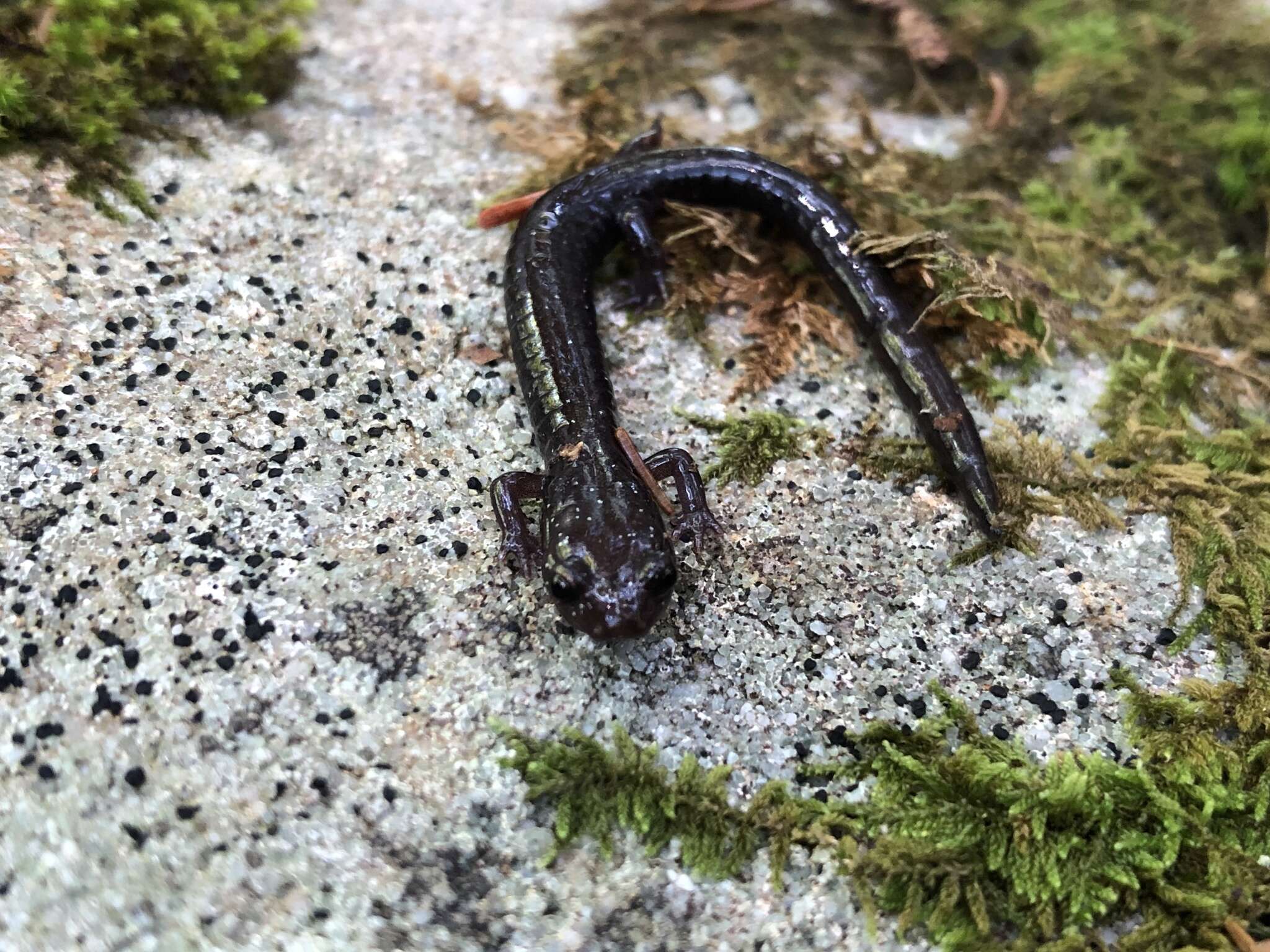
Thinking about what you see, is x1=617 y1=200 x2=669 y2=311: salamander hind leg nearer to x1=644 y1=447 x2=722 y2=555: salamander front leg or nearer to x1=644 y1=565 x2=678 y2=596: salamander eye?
x1=644 y1=447 x2=722 y2=555: salamander front leg

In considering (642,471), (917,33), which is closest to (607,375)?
(642,471)

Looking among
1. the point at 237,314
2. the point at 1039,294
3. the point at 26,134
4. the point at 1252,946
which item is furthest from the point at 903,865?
the point at 26,134

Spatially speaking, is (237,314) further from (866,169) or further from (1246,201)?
Result: (1246,201)

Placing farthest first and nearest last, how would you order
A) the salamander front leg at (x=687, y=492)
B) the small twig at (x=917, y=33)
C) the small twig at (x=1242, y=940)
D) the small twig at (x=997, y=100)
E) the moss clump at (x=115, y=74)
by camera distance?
the small twig at (x=917, y=33)
the small twig at (x=997, y=100)
the moss clump at (x=115, y=74)
the salamander front leg at (x=687, y=492)
the small twig at (x=1242, y=940)

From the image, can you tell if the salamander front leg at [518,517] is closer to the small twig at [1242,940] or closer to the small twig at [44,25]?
the small twig at [1242,940]

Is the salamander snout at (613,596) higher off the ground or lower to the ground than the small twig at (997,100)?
lower

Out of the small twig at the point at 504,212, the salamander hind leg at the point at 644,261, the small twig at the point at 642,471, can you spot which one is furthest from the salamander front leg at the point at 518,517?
the small twig at the point at 504,212
